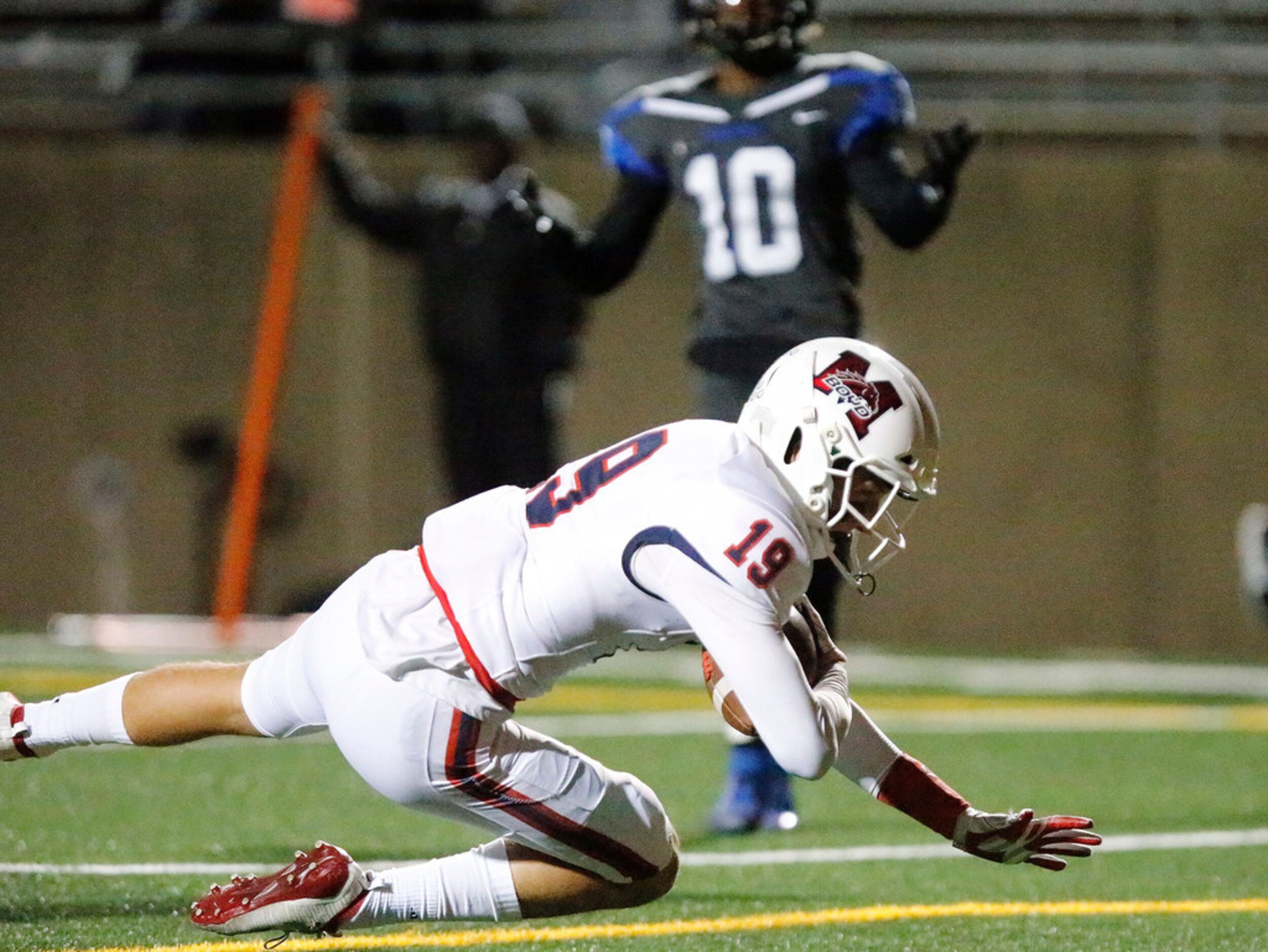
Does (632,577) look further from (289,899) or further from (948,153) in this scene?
(948,153)

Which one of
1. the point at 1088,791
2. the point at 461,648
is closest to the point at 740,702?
the point at 461,648

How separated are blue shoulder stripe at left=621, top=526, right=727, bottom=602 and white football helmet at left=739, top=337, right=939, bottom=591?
0.22m

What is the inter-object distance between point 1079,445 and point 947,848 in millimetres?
4669

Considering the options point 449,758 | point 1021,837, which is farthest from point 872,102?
point 449,758

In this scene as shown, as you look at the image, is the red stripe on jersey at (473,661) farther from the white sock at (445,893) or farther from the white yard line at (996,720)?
the white yard line at (996,720)

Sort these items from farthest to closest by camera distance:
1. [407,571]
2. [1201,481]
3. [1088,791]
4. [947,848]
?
[1201,481] → [1088,791] → [947,848] → [407,571]

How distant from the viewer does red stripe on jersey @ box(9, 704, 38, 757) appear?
11.9 ft

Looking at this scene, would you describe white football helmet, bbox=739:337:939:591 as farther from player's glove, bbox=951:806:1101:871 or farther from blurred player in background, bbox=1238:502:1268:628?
blurred player in background, bbox=1238:502:1268:628

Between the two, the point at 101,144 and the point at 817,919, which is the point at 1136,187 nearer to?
the point at 101,144

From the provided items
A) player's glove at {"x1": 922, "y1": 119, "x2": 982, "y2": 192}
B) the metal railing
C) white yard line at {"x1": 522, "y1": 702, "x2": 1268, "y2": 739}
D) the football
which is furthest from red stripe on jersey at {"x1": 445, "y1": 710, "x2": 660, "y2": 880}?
the metal railing

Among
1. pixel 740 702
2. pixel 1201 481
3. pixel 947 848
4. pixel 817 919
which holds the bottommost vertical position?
pixel 1201 481

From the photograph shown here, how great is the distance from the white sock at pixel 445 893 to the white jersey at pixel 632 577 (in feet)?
1.01

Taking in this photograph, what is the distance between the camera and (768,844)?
4.80m

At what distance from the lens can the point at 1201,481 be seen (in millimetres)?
9203
